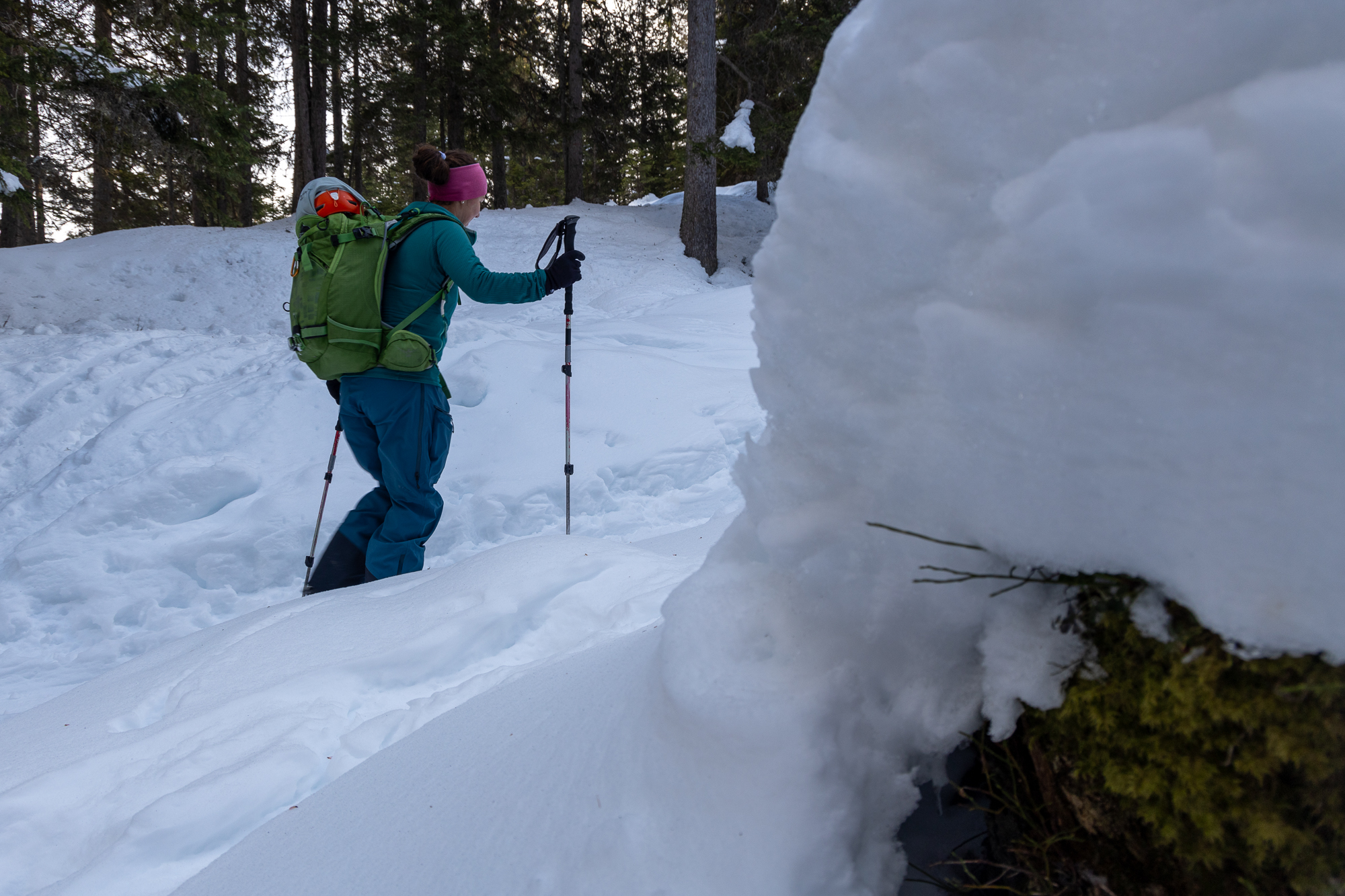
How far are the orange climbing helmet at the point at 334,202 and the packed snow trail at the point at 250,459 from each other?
1.91m

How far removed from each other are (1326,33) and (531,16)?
1830 centimetres

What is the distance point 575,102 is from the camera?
1521cm

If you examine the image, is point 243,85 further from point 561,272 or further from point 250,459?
point 561,272

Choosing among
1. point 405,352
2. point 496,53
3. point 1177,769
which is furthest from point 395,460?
point 496,53

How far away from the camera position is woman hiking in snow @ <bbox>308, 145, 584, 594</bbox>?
374 cm

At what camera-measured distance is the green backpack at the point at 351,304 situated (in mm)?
3717

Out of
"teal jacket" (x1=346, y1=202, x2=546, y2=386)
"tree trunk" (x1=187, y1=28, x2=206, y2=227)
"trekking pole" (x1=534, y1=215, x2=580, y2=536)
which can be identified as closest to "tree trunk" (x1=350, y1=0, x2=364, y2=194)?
"tree trunk" (x1=187, y1=28, x2=206, y2=227)

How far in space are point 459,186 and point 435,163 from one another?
0.54 ft

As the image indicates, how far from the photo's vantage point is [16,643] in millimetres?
3947

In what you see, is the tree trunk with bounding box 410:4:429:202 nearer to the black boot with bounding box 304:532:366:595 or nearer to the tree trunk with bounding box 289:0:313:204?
→ the tree trunk with bounding box 289:0:313:204

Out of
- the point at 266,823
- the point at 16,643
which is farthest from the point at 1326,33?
the point at 16,643

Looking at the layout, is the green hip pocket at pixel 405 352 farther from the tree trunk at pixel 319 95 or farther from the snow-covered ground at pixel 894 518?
the tree trunk at pixel 319 95

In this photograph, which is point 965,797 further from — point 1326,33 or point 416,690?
point 416,690

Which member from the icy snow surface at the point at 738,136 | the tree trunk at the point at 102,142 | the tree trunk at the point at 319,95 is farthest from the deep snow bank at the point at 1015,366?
the tree trunk at the point at 319,95
